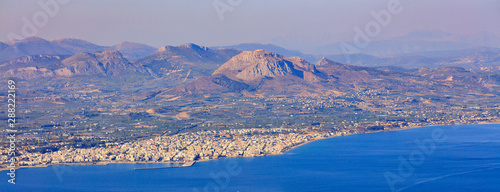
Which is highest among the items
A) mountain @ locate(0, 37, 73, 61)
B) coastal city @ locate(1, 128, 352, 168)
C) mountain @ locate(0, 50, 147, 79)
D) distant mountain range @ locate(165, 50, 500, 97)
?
mountain @ locate(0, 37, 73, 61)

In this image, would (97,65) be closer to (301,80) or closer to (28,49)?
(301,80)

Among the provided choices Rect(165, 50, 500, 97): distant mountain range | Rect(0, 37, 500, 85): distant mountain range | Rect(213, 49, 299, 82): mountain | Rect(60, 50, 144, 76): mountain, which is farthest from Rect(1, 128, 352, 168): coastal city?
Rect(60, 50, 144, 76): mountain

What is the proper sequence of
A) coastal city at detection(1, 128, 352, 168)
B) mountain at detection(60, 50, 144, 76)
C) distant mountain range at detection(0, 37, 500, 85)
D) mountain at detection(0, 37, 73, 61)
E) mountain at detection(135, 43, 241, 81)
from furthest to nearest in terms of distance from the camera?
mountain at detection(0, 37, 73, 61) < mountain at detection(135, 43, 241, 81) < mountain at detection(60, 50, 144, 76) < distant mountain range at detection(0, 37, 500, 85) < coastal city at detection(1, 128, 352, 168)

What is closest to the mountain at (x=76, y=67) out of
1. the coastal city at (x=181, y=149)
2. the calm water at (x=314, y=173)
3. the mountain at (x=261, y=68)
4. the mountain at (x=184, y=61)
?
the mountain at (x=184, y=61)

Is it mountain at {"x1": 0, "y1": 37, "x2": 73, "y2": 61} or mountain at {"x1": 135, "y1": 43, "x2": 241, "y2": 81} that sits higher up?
mountain at {"x1": 0, "y1": 37, "x2": 73, "y2": 61}

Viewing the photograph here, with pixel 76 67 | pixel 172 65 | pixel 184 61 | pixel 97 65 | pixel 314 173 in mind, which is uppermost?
pixel 184 61

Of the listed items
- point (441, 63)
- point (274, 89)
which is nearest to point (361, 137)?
point (274, 89)

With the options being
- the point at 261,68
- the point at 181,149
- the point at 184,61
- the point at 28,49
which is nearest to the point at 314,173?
the point at 181,149

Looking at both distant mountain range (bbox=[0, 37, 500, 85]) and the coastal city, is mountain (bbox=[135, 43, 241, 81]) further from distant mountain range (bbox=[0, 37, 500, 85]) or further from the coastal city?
the coastal city

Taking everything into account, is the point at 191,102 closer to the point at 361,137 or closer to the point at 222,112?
the point at 222,112
